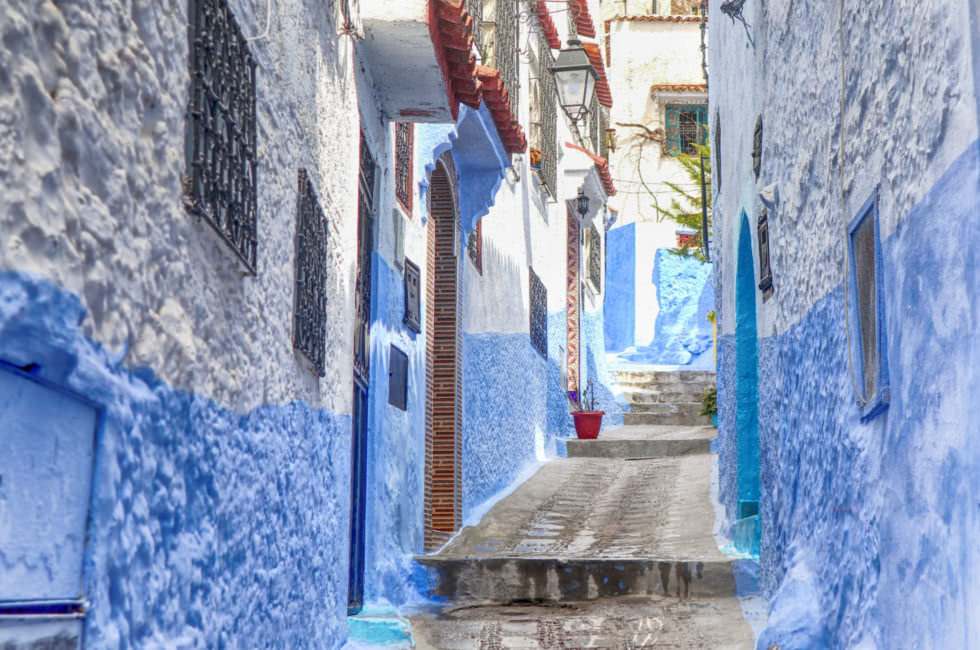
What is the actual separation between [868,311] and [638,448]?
11190 millimetres

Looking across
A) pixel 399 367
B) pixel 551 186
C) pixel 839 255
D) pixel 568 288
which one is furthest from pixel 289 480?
pixel 568 288

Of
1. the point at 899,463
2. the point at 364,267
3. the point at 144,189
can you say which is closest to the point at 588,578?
the point at 364,267

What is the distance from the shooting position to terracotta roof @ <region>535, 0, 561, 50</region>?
1438 cm

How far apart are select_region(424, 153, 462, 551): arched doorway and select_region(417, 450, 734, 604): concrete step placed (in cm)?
37

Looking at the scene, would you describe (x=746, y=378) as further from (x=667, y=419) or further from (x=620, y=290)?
(x=620, y=290)

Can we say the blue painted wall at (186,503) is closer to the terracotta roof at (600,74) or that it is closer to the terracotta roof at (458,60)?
the terracotta roof at (458,60)

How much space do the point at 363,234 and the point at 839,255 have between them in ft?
11.1

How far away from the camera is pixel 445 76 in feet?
23.6

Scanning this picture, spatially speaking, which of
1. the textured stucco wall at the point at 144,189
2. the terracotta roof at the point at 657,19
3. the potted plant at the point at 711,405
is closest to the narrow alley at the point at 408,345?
the textured stucco wall at the point at 144,189

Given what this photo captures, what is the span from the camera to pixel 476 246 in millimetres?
11438

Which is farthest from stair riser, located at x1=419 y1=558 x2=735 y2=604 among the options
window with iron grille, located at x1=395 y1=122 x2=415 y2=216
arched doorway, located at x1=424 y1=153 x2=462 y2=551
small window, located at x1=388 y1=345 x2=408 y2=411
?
window with iron grille, located at x1=395 y1=122 x2=415 y2=216

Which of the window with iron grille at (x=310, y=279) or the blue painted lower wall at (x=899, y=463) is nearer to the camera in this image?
the blue painted lower wall at (x=899, y=463)

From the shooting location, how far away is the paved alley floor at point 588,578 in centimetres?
688

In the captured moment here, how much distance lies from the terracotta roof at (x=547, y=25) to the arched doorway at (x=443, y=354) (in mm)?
4838
